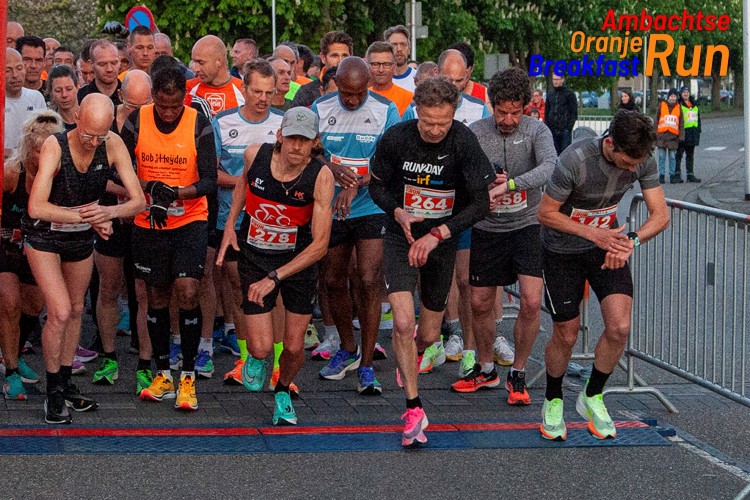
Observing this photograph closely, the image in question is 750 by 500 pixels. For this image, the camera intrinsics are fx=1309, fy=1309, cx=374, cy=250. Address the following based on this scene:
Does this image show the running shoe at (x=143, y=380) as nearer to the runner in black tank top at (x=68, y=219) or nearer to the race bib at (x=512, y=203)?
the runner in black tank top at (x=68, y=219)

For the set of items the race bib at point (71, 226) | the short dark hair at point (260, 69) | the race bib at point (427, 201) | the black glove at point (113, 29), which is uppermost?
the black glove at point (113, 29)

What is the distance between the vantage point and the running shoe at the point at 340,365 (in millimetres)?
8953

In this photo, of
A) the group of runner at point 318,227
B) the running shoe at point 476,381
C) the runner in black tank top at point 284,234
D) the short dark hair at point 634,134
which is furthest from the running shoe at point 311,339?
the short dark hair at point 634,134

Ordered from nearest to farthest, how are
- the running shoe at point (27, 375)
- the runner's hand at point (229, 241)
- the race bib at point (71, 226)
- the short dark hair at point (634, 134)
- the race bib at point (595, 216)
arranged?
the short dark hair at point (634, 134), the race bib at point (595, 216), the race bib at point (71, 226), the runner's hand at point (229, 241), the running shoe at point (27, 375)

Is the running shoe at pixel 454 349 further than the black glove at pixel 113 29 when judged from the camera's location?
No

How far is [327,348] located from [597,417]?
9.38ft

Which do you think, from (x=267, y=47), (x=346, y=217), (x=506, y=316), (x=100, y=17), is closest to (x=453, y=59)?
(x=346, y=217)

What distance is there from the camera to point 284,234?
7531 mm

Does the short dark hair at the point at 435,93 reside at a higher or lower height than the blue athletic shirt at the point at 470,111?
higher

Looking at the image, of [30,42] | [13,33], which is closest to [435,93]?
[30,42]

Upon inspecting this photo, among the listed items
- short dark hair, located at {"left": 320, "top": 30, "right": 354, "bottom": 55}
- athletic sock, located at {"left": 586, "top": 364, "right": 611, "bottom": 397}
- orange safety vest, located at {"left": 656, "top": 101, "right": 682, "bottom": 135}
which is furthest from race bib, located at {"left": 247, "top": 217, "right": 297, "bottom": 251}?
orange safety vest, located at {"left": 656, "top": 101, "right": 682, "bottom": 135}

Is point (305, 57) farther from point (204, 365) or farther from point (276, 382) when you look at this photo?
point (276, 382)

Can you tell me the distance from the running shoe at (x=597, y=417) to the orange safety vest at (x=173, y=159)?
2.66 metres

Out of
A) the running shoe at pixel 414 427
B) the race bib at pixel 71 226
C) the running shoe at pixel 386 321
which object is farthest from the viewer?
the running shoe at pixel 386 321
